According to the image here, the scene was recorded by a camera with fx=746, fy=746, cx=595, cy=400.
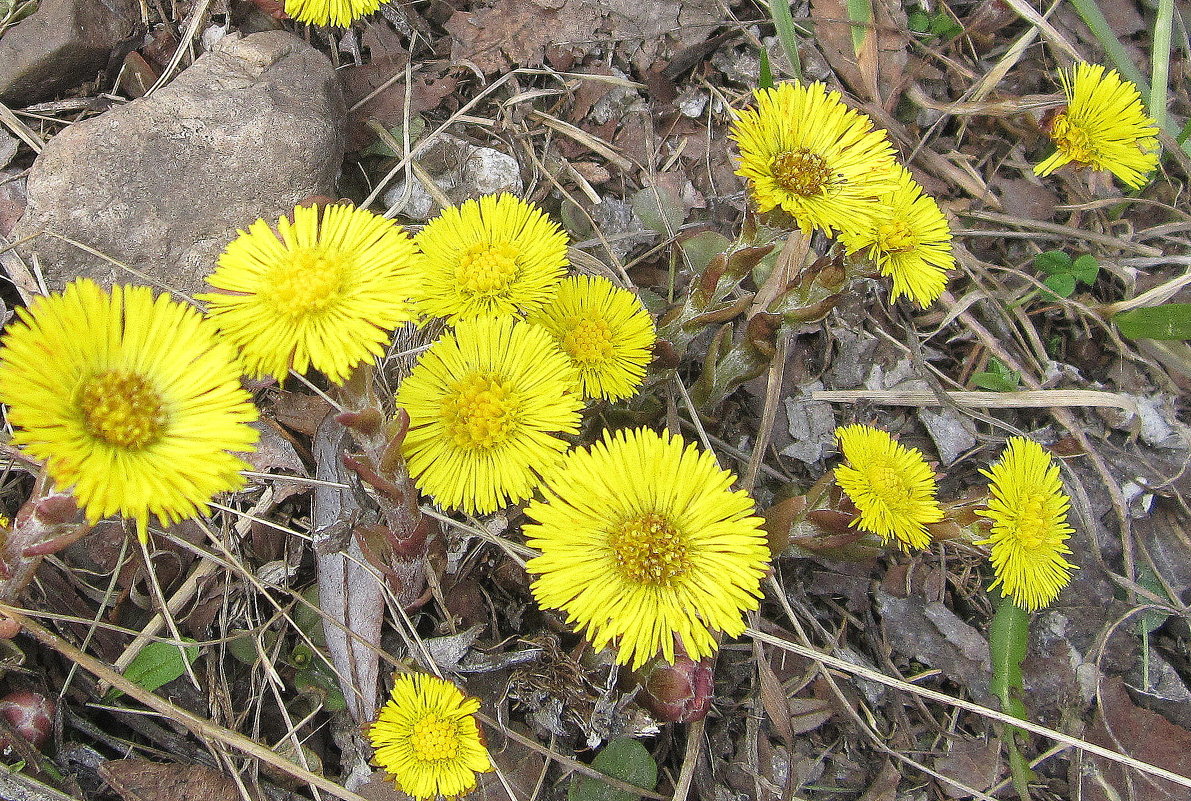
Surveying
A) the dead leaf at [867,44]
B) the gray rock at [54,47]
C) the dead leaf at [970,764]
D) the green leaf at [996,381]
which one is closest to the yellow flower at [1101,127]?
the dead leaf at [867,44]

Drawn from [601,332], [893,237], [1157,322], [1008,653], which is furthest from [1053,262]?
[601,332]

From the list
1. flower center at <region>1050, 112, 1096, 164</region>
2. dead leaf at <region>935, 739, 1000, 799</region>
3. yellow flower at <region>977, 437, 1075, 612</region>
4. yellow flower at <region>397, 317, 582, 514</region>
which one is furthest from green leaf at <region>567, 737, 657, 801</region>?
flower center at <region>1050, 112, 1096, 164</region>

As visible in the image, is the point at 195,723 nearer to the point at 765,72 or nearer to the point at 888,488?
the point at 888,488

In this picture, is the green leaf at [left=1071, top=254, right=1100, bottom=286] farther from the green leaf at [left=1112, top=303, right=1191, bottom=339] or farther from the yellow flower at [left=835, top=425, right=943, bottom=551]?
the yellow flower at [left=835, top=425, right=943, bottom=551]

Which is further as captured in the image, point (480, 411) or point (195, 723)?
point (195, 723)

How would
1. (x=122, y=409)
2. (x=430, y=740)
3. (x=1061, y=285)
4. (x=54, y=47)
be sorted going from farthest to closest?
(x=1061, y=285)
(x=54, y=47)
(x=430, y=740)
(x=122, y=409)

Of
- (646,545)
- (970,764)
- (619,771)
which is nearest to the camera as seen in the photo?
(646,545)

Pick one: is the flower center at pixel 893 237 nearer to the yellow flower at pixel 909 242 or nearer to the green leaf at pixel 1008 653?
the yellow flower at pixel 909 242

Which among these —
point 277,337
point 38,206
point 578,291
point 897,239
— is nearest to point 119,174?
point 38,206
